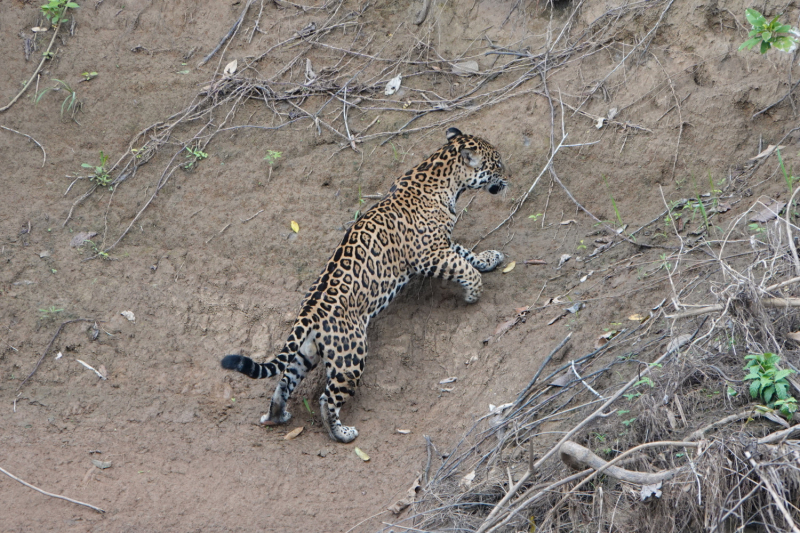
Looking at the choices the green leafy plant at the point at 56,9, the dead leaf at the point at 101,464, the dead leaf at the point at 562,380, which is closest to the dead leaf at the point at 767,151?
the dead leaf at the point at 562,380

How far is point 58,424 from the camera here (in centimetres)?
635

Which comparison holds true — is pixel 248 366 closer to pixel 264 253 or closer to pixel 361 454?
pixel 361 454

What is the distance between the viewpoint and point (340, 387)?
6.14 m

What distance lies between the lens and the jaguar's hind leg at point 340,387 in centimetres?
613

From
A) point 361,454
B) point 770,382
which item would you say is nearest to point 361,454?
point 361,454

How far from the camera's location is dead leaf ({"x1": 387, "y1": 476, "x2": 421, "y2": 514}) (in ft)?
17.1

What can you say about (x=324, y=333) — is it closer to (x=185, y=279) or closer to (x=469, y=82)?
(x=185, y=279)

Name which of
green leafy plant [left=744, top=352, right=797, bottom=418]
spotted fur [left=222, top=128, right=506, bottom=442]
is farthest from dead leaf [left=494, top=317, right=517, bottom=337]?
green leafy plant [left=744, top=352, right=797, bottom=418]

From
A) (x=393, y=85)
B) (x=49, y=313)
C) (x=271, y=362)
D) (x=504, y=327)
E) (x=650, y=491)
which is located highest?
(x=650, y=491)

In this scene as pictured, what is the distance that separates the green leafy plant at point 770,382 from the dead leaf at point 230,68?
26.0ft

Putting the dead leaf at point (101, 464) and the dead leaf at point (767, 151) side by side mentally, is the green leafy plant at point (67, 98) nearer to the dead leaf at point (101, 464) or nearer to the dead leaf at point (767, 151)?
the dead leaf at point (101, 464)

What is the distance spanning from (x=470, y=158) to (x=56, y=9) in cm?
669

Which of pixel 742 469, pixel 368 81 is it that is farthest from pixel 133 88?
pixel 742 469

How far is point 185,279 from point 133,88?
347cm
